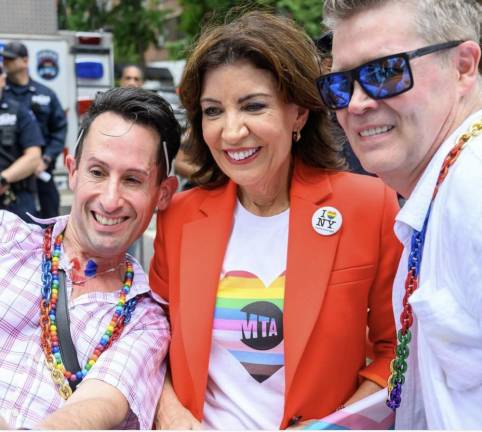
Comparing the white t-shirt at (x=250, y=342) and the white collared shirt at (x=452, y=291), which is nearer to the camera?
the white collared shirt at (x=452, y=291)

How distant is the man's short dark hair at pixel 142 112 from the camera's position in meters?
2.48

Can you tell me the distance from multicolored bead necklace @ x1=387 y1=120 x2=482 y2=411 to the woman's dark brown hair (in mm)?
787

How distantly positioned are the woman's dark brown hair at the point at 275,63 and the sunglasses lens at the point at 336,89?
1.15 feet

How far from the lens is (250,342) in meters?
2.24

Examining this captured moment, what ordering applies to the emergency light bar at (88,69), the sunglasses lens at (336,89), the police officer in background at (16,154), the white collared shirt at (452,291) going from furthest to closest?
the emergency light bar at (88,69) → the police officer in background at (16,154) → the sunglasses lens at (336,89) → the white collared shirt at (452,291)

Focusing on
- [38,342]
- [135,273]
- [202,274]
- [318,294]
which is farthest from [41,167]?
[318,294]

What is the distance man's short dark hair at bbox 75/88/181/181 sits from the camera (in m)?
2.48

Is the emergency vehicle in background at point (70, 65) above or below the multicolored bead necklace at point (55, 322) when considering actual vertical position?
above

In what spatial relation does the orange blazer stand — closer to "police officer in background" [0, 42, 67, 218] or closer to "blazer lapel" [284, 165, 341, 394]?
"blazer lapel" [284, 165, 341, 394]

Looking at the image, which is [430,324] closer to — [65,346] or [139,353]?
[139,353]

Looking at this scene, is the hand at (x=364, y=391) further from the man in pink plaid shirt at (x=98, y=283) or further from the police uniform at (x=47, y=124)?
the police uniform at (x=47, y=124)

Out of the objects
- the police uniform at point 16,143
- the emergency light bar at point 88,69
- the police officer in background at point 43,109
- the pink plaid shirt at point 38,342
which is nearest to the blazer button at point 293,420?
the pink plaid shirt at point 38,342

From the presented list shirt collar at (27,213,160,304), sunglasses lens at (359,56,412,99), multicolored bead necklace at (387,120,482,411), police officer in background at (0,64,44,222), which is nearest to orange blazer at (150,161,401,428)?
shirt collar at (27,213,160,304)

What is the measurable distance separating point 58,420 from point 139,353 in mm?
388
